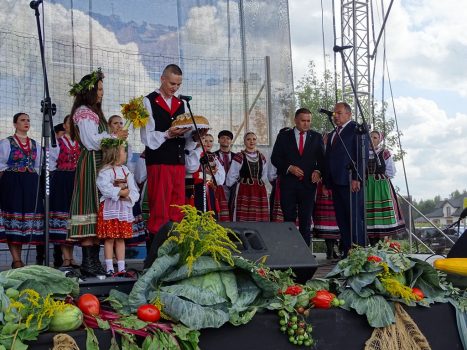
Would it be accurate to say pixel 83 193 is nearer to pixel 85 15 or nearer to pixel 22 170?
pixel 22 170

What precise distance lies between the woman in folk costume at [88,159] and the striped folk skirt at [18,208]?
1.09m

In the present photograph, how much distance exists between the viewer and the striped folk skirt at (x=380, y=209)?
682 centimetres

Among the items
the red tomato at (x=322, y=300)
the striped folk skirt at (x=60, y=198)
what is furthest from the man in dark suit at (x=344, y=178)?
the red tomato at (x=322, y=300)

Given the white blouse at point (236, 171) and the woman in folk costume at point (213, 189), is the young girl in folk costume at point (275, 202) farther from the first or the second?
the woman in folk costume at point (213, 189)

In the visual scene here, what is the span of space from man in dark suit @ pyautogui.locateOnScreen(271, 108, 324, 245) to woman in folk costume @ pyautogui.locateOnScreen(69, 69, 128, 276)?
6.34 ft

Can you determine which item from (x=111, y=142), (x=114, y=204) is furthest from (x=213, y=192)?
(x=111, y=142)

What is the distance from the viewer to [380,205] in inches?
270

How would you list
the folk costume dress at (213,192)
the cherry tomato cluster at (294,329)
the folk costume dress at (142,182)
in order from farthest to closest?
the folk costume dress at (142,182)
the folk costume dress at (213,192)
the cherry tomato cluster at (294,329)

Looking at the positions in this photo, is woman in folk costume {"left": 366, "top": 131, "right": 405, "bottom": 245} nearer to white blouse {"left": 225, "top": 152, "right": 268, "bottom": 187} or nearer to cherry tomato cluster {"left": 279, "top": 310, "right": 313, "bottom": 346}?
white blouse {"left": 225, "top": 152, "right": 268, "bottom": 187}

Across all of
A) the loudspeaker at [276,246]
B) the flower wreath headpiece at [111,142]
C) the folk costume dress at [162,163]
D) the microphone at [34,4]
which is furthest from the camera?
the folk costume dress at [162,163]

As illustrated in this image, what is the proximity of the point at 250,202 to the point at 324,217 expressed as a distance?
88cm

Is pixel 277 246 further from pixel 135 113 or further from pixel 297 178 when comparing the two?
pixel 297 178

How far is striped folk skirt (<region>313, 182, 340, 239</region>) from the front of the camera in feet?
22.6

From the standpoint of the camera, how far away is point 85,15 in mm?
6359
